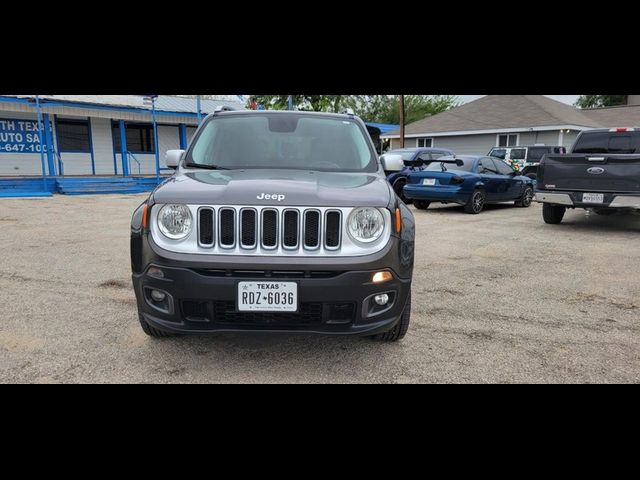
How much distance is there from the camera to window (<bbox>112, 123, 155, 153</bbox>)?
2192 centimetres

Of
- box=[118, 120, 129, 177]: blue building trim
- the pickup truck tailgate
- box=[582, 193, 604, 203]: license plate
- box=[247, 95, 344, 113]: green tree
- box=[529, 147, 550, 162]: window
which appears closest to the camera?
the pickup truck tailgate

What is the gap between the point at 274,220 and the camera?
2859 mm

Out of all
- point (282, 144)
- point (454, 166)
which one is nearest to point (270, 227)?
point (282, 144)

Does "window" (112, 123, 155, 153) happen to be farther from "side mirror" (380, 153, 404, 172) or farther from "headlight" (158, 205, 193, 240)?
"headlight" (158, 205, 193, 240)

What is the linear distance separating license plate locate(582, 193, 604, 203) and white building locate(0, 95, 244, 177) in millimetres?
16564

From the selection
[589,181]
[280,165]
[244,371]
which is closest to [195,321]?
[244,371]

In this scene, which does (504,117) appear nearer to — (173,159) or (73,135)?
(73,135)

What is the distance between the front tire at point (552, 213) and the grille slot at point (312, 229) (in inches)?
338

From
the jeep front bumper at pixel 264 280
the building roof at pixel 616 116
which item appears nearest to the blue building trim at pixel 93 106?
the jeep front bumper at pixel 264 280

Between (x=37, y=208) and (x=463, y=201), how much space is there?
10907 mm

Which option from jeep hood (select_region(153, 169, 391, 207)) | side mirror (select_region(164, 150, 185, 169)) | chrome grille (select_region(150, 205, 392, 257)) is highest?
side mirror (select_region(164, 150, 185, 169))

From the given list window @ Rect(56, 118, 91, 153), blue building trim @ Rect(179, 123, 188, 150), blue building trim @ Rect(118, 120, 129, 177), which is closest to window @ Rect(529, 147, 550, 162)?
blue building trim @ Rect(179, 123, 188, 150)

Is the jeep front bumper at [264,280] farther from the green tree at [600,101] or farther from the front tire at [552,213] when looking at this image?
the green tree at [600,101]

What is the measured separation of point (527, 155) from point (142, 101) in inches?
665
